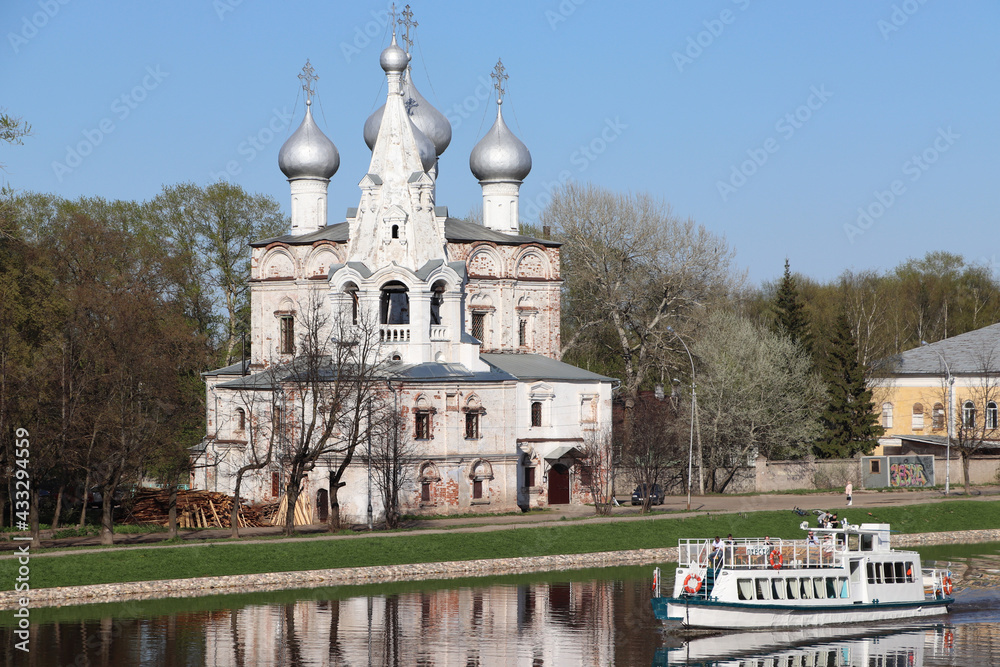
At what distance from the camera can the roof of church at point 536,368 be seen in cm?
5175

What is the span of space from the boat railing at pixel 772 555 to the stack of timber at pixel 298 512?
16069 mm

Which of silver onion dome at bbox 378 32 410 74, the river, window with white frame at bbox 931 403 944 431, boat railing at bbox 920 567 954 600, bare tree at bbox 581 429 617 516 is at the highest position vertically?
silver onion dome at bbox 378 32 410 74

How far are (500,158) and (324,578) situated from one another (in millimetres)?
25265

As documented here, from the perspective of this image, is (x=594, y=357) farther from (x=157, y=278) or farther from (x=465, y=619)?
(x=465, y=619)

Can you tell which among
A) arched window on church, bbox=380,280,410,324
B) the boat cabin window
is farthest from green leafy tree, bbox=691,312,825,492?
the boat cabin window

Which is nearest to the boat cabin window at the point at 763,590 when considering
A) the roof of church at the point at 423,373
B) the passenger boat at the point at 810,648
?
the passenger boat at the point at 810,648

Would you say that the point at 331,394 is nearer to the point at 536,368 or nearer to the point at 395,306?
the point at 395,306

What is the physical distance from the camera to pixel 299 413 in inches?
1828

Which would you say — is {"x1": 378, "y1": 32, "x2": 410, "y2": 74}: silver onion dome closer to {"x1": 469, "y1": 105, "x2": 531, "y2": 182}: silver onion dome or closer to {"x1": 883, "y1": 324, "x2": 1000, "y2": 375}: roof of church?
{"x1": 469, "y1": 105, "x2": 531, "y2": 182}: silver onion dome

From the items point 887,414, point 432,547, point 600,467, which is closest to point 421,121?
point 600,467

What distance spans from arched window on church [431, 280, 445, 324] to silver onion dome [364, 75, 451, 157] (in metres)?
9.83

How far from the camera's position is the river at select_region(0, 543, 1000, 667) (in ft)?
92.6

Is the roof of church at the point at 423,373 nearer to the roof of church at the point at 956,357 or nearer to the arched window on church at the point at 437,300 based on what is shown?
the arched window on church at the point at 437,300

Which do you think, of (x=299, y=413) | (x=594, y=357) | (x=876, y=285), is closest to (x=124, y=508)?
(x=299, y=413)
